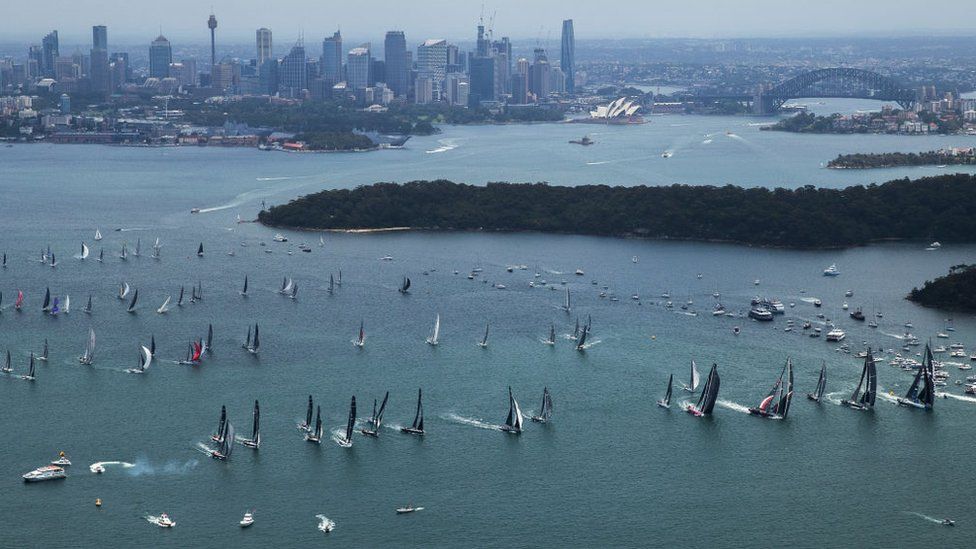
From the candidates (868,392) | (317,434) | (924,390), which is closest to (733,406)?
(868,392)

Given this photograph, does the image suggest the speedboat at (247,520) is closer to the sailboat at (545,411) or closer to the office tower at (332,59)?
the sailboat at (545,411)

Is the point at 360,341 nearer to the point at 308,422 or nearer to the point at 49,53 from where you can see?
the point at 308,422

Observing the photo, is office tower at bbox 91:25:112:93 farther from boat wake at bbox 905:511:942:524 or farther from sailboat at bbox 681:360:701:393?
boat wake at bbox 905:511:942:524

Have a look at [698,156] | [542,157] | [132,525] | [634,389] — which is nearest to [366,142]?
[542,157]

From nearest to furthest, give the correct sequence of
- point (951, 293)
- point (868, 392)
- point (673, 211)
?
point (868, 392)
point (951, 293)
point (673, 211)

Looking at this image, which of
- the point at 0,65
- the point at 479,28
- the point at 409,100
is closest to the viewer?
the point at 409,100

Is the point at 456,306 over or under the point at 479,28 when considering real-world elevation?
under

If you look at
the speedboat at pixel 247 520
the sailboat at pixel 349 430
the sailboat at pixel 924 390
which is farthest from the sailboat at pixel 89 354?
the sailboat at pixel 924 390

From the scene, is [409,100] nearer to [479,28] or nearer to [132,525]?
[479,28]
